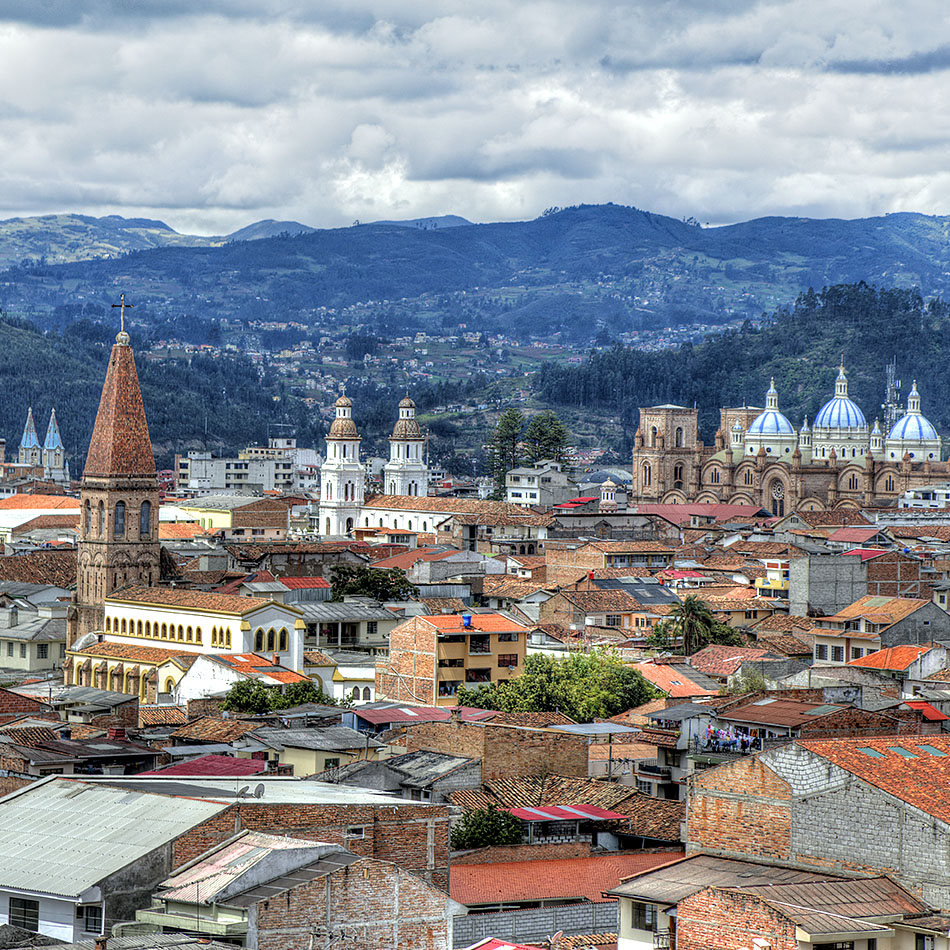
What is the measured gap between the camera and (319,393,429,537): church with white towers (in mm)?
147000

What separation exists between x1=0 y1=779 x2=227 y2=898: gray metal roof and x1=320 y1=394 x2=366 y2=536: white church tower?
4347 inches

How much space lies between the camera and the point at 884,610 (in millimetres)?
73875

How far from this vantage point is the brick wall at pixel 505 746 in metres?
46.1

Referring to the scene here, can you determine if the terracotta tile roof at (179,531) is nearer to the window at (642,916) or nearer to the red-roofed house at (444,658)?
the red-roofed house at (444,658)

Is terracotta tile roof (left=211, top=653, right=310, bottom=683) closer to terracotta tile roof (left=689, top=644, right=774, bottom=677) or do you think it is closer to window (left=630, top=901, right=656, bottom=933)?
terracotta tile roof (left=689, top=644, right=774, bottom=677)

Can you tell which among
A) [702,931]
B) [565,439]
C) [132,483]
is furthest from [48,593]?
[565,439]

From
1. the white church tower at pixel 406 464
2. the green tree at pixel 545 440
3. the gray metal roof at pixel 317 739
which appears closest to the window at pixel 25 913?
the gray metal roof at pixel 317 739

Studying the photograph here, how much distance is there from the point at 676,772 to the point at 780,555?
57.2 m

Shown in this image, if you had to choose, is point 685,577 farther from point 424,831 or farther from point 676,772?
point 424,831

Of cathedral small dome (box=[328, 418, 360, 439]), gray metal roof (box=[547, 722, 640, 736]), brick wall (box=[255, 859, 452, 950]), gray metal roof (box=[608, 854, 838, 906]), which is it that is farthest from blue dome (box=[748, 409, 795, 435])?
brick wall (box=[255, 859, 452, 950])

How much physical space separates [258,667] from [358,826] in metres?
31.6

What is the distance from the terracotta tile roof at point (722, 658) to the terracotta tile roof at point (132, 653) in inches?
674

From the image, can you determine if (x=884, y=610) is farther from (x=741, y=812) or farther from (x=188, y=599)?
(x=741, y=812)

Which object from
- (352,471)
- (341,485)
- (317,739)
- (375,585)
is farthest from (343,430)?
(317,739)
